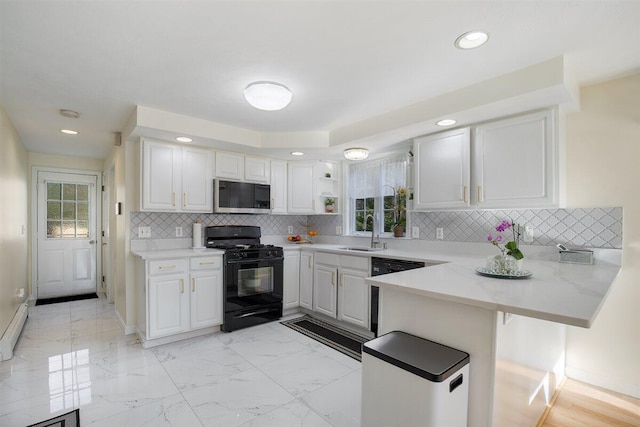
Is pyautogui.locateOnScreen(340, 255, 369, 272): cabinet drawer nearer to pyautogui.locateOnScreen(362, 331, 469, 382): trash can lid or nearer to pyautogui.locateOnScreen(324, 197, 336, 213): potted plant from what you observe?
pyautogui.locateOnScreen(324, 197, 336, 213): potted plant

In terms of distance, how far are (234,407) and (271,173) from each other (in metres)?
2.82

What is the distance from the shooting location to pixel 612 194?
2.39m

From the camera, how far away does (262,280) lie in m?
3.77

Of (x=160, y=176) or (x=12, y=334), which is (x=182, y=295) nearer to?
(x=160, y=176)

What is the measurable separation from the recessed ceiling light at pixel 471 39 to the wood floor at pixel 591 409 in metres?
2.38

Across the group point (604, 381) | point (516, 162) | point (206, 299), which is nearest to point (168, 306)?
point (206, 299)

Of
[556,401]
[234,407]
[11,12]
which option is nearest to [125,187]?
[11,12]

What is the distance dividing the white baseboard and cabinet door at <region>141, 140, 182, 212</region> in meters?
3.96

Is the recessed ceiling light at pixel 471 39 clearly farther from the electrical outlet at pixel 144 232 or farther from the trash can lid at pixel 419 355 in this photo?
the electrical outlet at pixel 144 232

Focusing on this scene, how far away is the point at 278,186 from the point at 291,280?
1268 mm

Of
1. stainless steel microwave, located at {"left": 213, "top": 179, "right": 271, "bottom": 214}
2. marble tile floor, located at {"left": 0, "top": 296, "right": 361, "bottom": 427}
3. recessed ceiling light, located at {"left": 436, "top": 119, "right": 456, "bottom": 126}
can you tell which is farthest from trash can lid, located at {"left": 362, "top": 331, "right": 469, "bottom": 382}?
stainless steel microwave, located at {"left": 213, "top": 179, "right": 271, "bottom": 214}

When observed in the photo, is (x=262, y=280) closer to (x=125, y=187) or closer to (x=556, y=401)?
(x=125, y=187)

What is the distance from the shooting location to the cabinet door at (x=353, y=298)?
3320 mm

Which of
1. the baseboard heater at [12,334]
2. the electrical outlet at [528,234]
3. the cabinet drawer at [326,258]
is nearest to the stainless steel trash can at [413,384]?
the electrical outlet at [528,234]
